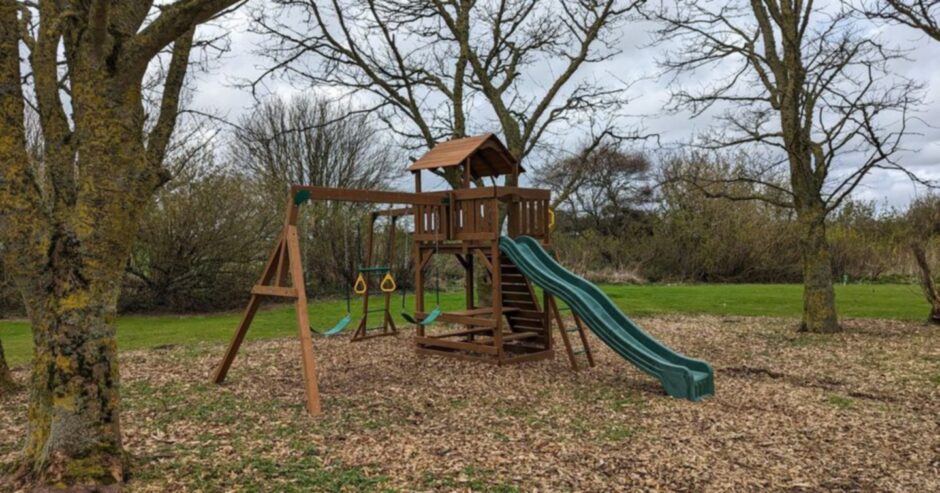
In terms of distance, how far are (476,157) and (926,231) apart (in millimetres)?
15815

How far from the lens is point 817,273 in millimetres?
9609

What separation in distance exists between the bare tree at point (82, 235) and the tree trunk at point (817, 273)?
8.86 metres

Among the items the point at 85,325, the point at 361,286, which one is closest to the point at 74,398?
the point at 85,325

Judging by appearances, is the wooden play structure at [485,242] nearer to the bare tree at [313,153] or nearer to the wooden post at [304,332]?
the wooden post at [304,332]

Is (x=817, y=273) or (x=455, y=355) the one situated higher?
(x=817, y=273)

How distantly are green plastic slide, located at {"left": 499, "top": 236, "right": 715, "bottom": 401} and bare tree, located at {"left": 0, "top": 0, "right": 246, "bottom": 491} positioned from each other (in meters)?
4.56

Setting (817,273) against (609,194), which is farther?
(609,194)

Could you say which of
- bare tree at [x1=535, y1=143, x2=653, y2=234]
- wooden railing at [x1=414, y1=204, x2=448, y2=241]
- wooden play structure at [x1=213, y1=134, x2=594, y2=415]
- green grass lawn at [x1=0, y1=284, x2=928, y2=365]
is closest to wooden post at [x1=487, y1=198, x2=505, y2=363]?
wooden play structure at [x1=213, y1=134, x2=594, y2=415]

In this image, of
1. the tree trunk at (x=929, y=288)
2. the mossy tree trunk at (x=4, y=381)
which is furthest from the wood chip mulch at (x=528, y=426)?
the tree trunk at (x=929, y=288)

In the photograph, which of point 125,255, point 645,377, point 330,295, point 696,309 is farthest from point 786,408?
point 330,295

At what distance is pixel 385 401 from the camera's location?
5.96 meters

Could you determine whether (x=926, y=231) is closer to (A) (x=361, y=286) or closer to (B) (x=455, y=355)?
A: (B) (x=455, y=355)

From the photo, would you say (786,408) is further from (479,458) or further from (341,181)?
(341,181)

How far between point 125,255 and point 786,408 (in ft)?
17.2
